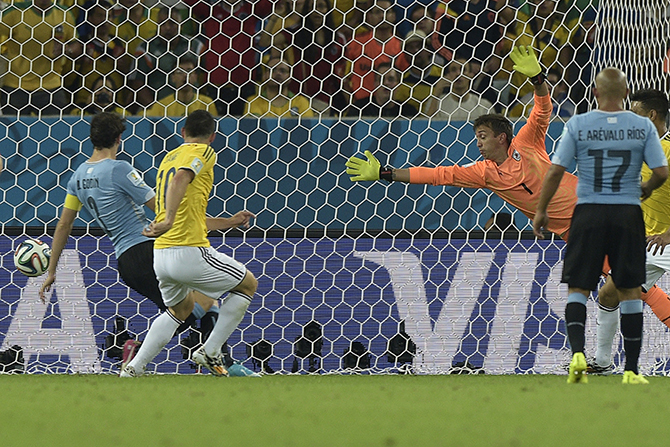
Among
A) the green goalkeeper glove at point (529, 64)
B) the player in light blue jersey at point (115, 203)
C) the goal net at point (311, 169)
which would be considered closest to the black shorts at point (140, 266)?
the player in light blue jersey at point (115, 203)

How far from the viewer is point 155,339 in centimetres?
488

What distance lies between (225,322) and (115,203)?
87 cm

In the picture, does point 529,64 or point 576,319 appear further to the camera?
point 529,64

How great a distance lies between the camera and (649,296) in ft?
17.7

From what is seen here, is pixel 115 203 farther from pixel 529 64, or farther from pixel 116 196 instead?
pixel 529 64

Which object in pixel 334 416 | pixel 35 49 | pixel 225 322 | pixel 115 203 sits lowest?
pixel 334 416

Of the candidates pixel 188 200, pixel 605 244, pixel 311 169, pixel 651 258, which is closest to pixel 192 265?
pixel 188 200

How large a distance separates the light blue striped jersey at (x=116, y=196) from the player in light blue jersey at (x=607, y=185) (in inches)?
85.2

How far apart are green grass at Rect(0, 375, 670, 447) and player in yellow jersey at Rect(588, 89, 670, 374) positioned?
1407mm

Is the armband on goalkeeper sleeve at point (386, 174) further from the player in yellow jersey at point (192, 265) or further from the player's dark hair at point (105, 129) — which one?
the player's dark hair at point (105, 129)

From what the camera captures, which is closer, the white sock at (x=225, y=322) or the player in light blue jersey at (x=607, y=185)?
the player in light blue jersey at (x=607, y=185)

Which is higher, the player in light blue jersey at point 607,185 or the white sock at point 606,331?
the player in light blue jersey at point 607,185

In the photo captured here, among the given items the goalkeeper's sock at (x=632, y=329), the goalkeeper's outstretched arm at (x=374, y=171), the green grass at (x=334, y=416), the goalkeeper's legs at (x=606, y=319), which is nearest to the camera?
the green grass at (x=334, y=416)

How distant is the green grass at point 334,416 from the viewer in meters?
2.21
